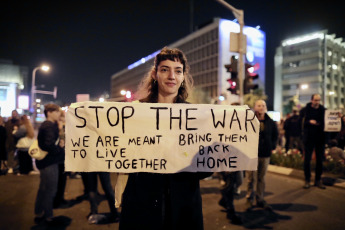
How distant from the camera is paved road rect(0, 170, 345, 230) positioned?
15.4 ft

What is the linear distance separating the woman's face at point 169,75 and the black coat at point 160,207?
0.78m

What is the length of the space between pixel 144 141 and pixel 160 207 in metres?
0.55

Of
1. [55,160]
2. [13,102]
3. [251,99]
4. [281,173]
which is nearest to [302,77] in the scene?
[251,99]

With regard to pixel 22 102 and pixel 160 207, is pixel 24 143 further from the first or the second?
pixel 22 102

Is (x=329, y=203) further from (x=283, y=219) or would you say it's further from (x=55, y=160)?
(x=55, y=160)

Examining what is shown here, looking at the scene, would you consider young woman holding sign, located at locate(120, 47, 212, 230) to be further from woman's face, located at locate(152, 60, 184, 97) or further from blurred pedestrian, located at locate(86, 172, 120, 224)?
blurred pedestrian, located at locate(86, 172, 120, 224)

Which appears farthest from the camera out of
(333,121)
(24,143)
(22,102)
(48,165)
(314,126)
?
(22,102)

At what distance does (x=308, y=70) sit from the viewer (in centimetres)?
8231

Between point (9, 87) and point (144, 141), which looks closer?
point (144, 141)

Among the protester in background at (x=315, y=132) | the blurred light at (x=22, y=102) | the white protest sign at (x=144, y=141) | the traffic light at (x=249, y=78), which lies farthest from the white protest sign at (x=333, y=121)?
the blurred light at (x=22, y=102)

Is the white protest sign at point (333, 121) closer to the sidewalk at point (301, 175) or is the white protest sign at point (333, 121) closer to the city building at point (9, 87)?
the sidewalk at point (301, 175)

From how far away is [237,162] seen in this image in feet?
7.79

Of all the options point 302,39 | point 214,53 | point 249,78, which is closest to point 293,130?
point 249,78

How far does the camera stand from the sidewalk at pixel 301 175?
7020mm
